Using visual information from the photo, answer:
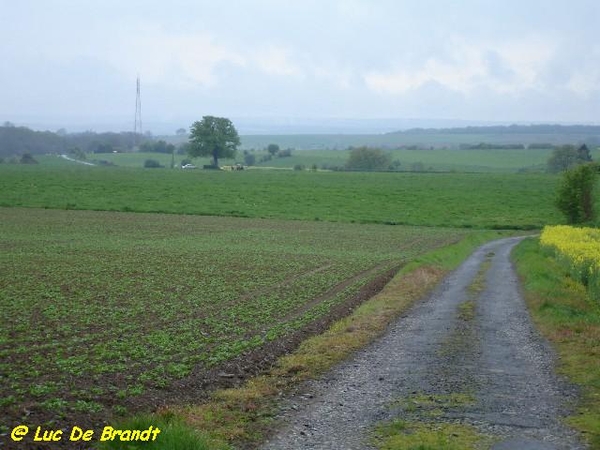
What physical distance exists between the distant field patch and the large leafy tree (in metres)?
80.6

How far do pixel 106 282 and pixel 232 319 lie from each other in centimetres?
748

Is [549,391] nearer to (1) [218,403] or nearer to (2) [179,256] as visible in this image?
(1) [218,403]

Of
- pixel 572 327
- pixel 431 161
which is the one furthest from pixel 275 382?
pixel 431 161

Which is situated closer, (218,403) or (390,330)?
(218,403)

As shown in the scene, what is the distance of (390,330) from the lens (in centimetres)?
1748

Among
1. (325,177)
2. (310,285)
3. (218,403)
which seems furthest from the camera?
(325,177)

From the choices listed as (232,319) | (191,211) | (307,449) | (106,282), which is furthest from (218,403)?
(191,211)

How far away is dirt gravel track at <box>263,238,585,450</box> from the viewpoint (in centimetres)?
955

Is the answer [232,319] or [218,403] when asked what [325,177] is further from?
[218,403]

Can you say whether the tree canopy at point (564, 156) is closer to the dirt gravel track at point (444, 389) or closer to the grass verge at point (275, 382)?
the grass verge at point (275, 382)

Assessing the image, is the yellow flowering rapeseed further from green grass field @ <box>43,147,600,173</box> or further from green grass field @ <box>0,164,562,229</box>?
green grass field @ <box>43,147,600,173</box>

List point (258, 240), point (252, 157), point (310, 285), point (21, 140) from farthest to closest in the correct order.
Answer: point (21, 140)
point (252, 157)
point (258, 240)
point (310, 285)

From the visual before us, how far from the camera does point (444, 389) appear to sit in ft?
38.9

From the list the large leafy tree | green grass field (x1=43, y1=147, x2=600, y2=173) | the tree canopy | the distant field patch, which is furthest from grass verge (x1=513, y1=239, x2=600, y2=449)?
green grass field (x1=43, y1=147, x2=600, y2=173)
